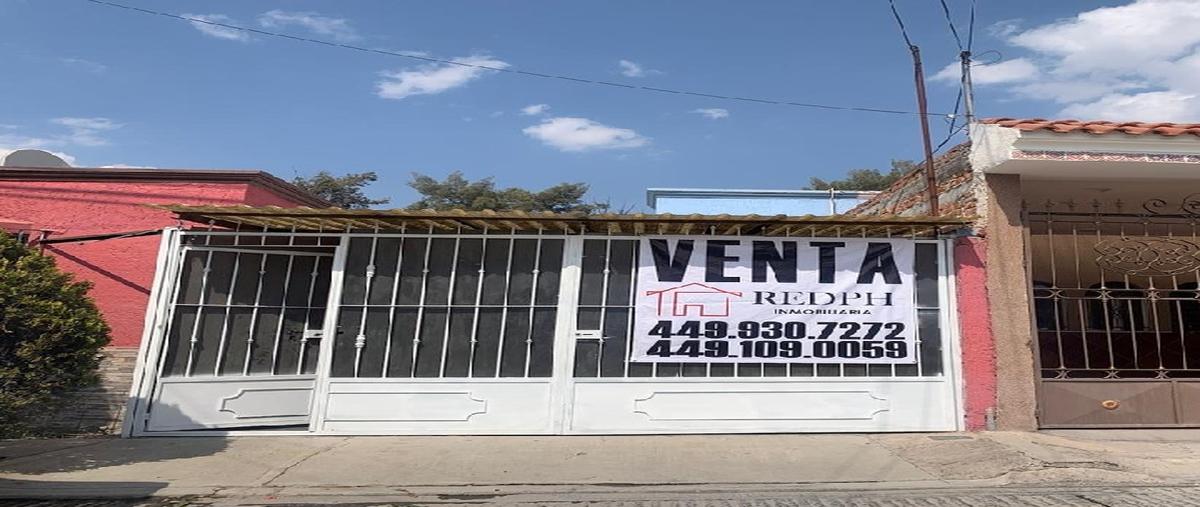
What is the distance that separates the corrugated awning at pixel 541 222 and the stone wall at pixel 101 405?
1.81m

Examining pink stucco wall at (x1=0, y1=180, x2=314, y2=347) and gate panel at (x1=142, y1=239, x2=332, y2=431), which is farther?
pink stucco wall at (x1=0, y1=180, x2=314, y2=347)

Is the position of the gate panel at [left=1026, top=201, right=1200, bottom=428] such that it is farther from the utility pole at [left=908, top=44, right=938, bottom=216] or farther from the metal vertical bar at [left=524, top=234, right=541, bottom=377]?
the metal vertical bar at [left=524, top=234, right=541, bottom=377]

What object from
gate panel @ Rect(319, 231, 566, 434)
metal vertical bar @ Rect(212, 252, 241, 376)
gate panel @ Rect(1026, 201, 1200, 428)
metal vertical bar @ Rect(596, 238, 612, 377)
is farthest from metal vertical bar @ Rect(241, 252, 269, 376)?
gate panel @ Rect(1026, 201, 1200, 428)

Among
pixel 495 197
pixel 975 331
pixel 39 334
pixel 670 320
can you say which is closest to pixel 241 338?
pixel 39 334

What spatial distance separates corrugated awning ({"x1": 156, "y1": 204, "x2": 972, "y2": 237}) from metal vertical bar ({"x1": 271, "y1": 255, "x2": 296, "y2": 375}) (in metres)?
0.46

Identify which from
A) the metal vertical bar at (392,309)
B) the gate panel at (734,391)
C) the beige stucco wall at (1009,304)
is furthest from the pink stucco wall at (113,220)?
the beige stucco wall at (1009,304)

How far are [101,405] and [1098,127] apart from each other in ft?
36.5

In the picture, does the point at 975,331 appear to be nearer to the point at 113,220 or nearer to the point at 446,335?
the point at 446,335

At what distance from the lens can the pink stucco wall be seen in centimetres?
711

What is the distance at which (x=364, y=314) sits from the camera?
21.6 feet

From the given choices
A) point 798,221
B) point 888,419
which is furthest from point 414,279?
point 888,419

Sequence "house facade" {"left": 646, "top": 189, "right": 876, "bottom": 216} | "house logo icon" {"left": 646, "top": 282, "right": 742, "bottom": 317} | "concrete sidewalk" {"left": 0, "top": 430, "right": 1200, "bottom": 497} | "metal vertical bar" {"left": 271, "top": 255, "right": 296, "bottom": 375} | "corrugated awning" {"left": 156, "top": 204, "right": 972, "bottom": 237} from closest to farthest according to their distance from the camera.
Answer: "concrete sidewalk" {"left": 0, "top": 430, "right": 1200, "bottom": 497} < "corrugated awning" {"left": 156, "top": 204, "right": 972, "bottom": 237} < "house logo icon" {"left": 646, "top": 282, "right": 742, "bottom": 317} < "metal vertical bar" {"left": 271, "top": 255, "right": 296, "bottom": 375} < "house facade" {"left": 646, "top": 189, "right": 876, "bottom": 216}

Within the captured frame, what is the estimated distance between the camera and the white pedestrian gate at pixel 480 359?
6.43 metres

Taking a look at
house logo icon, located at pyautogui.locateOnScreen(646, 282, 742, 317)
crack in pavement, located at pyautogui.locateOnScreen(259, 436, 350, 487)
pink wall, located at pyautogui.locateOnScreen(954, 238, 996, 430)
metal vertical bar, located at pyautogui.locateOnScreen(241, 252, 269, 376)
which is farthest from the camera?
metal vertical bar, located at pyautogui.locateOnScreen(241, 252, 269, 376)
